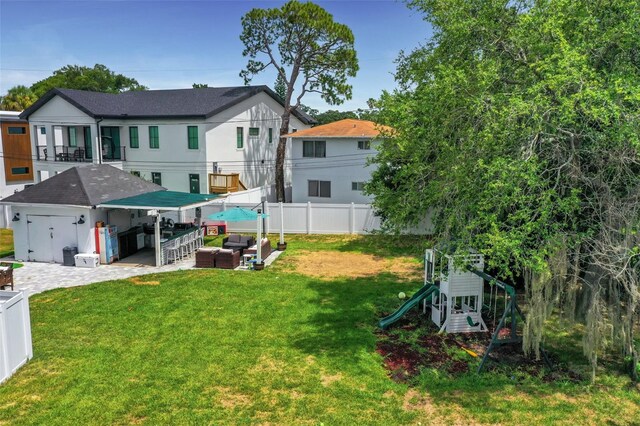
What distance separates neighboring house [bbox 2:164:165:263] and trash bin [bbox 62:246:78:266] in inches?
8.3

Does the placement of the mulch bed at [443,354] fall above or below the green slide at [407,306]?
below

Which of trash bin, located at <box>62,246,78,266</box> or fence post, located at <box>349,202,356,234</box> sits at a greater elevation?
fence post, located at <box>349,202,356,234</box>

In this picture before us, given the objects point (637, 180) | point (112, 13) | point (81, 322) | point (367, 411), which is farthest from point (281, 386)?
point (112, 13)

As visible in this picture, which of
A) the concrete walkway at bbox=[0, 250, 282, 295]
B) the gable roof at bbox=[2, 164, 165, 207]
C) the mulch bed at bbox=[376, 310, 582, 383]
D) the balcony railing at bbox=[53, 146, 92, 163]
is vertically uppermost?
the balcony railing at bbox=[53, 146, 92, 163]

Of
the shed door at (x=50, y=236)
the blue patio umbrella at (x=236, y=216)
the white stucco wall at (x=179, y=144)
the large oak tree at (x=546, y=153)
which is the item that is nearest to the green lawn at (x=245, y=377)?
the large oak tree at (x=546, y=153)

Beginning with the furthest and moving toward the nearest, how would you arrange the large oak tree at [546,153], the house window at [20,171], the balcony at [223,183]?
the house window at [20,171]
the balcony at [223,183]
the large oak tree at [546,153]

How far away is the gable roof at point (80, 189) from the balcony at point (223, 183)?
7.58 m

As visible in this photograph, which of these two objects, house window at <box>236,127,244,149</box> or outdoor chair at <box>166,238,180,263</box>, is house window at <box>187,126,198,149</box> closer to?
house window at <box>236,127,244,149</box>

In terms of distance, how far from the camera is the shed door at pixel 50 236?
Result: 18.4 metres

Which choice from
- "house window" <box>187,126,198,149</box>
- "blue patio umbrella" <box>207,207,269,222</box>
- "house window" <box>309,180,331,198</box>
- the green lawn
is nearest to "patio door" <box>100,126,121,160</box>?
"house window" <box>187,126,198,149</box>

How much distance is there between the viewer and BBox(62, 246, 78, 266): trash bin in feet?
59.8

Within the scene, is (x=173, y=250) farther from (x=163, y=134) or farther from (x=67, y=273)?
(x=163, y=134)

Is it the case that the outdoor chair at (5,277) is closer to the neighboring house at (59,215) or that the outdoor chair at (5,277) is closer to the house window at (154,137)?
the neighboring house at (59,215)

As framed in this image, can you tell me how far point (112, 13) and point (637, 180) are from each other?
24.3m
